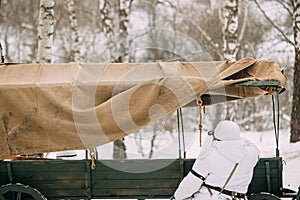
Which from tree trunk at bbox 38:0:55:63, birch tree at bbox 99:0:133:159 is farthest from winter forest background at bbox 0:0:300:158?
tree trunk at bbox 38:0:55:63

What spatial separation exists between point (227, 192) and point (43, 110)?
2.34 metres

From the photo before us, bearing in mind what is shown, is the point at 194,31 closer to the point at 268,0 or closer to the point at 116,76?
the point at 268,0

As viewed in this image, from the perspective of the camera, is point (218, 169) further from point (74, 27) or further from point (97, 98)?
point (74, 27)

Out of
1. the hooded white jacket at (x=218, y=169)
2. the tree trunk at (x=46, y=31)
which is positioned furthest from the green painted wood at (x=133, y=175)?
the tree trunk at (x=46, y=31)

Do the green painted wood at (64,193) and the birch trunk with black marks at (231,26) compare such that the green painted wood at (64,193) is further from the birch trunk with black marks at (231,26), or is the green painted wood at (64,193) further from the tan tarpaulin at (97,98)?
the birch trunk with black marks at (231,26)

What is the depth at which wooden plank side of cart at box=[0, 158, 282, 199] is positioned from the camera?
21.5 feet

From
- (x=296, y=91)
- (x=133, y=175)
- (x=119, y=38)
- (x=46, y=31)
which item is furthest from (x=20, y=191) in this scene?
(x=296, y=91)

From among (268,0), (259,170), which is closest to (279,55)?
(268,0)

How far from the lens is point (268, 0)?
2383 cm

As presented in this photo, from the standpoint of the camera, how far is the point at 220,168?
5758 mm

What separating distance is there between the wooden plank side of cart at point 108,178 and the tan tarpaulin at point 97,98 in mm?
294

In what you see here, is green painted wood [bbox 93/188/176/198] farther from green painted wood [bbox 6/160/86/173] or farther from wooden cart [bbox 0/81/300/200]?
green painted wood [bbox 6/160/86/173]

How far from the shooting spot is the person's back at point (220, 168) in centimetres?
575

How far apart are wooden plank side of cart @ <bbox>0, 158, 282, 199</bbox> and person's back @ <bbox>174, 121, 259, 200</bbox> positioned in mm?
695
